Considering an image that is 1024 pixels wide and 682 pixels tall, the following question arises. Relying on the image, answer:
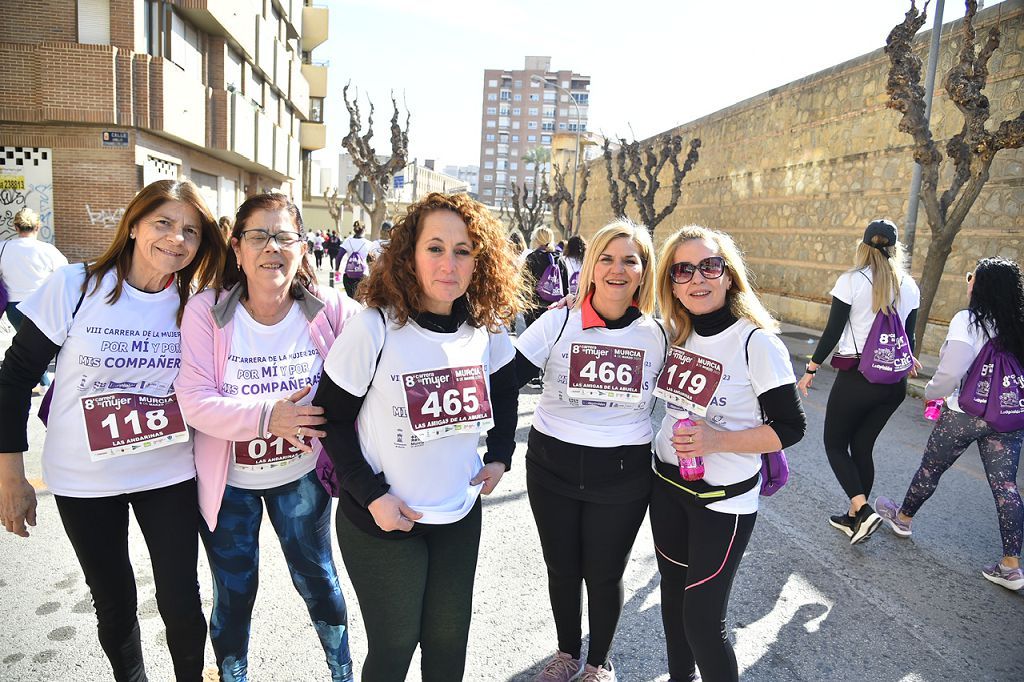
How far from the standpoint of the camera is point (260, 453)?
7.40 feet

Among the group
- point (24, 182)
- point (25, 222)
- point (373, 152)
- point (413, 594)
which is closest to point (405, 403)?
point (413, 594)

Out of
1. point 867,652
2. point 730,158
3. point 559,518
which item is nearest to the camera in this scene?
point 559,518

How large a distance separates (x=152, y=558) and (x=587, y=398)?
5.32 ft

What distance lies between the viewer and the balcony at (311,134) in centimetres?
3522

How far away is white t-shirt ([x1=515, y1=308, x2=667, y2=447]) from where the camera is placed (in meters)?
2.55

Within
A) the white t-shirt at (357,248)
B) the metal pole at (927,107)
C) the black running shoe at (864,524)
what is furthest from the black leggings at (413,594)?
the metal pole at (927,107)

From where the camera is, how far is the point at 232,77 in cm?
2086

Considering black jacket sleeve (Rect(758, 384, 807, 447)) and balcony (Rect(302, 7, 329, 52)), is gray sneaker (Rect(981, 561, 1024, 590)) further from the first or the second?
balcony (Rect(302, 7, 329, 52))


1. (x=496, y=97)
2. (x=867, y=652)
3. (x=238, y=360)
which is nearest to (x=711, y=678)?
(x=867, y=652)

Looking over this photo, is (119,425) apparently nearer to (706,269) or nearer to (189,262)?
(189,262)

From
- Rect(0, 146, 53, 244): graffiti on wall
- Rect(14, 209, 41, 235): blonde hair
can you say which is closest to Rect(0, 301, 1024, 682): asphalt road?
Rect(14, 209, 41, 235): blonde hair

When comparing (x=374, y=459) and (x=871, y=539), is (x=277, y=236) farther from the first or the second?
(x=871, y=539)

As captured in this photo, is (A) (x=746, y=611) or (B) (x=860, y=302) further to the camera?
(B) (x=860, y=302)

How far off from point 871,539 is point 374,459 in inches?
143
